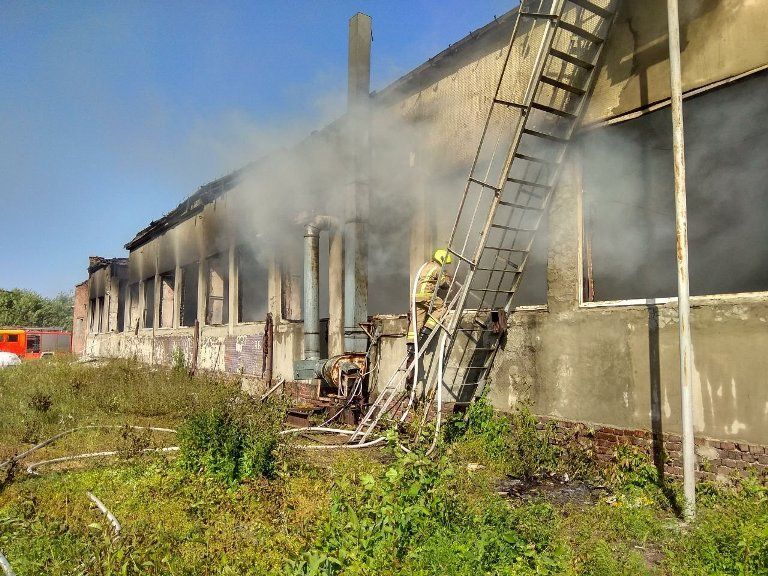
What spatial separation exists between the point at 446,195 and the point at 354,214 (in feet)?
6.12

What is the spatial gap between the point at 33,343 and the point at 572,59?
116 ft

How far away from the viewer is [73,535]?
438 cm

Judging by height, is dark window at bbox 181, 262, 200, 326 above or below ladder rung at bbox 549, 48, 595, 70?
below

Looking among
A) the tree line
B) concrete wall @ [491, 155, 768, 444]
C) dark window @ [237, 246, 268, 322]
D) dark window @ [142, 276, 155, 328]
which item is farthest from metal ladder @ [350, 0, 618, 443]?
the tree line

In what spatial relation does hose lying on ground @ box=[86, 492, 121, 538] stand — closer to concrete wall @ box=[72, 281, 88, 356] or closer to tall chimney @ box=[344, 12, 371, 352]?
tall chimney @ box=[344, 12, 371, 352]

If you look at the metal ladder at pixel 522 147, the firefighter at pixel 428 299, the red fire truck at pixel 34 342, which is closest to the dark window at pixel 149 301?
the red fire truck at pixel 34 342

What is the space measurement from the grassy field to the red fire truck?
27.8 m

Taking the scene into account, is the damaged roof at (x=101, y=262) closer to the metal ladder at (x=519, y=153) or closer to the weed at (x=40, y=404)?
the weed at (x=40, y=404)

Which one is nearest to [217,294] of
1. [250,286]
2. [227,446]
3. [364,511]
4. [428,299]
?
[250,286]

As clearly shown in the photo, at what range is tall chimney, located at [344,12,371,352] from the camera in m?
9.51

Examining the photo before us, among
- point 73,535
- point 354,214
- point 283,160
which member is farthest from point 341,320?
point 73,535

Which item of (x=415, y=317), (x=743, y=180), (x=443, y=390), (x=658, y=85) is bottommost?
(x=443, y=390)

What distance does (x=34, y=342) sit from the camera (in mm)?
32531

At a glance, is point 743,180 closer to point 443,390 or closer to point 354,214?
point 443,390
